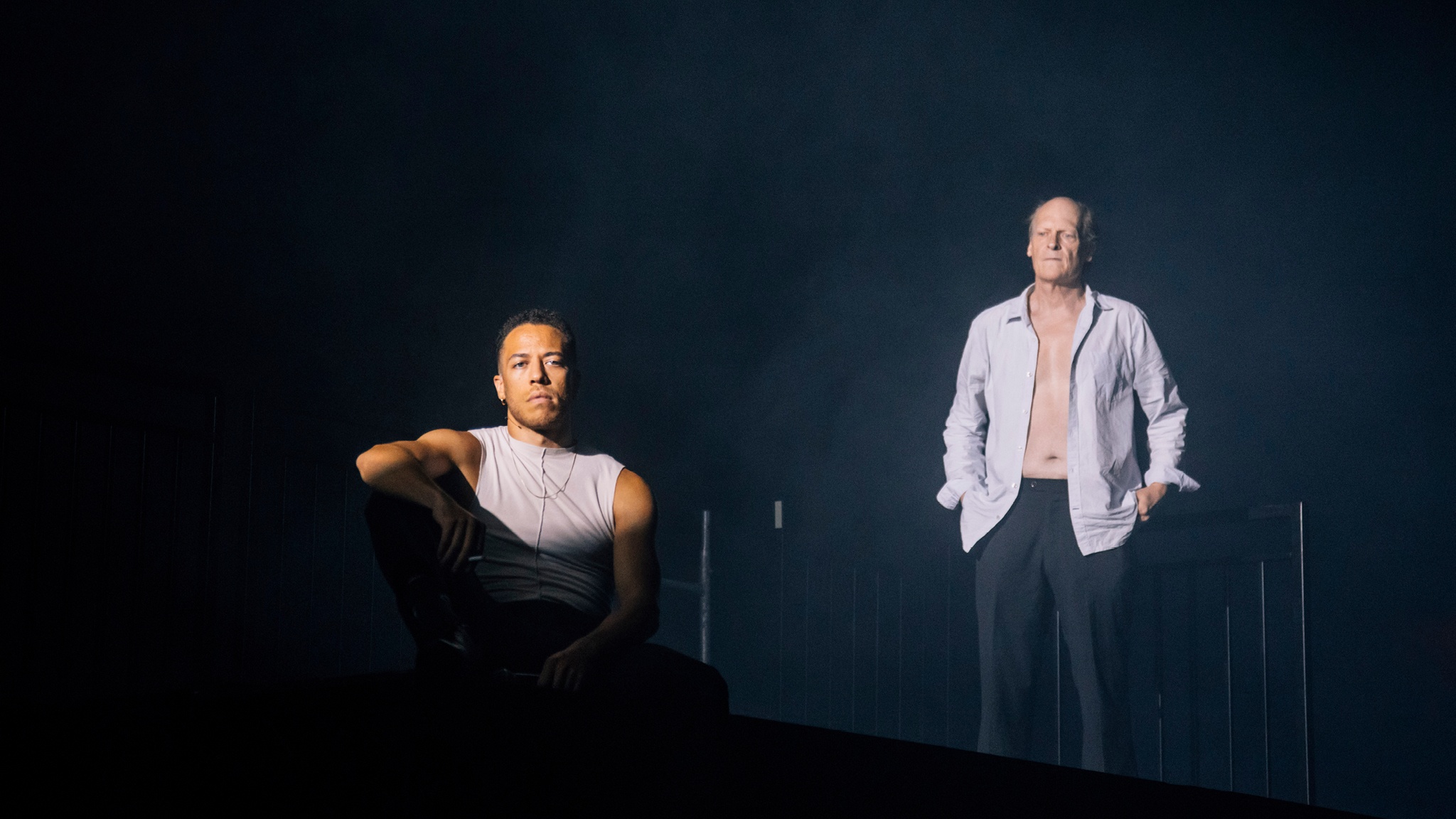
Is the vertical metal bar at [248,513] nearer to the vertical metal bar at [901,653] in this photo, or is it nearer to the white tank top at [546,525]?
the white tank top at [546,525]

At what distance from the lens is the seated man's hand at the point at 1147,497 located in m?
2.43

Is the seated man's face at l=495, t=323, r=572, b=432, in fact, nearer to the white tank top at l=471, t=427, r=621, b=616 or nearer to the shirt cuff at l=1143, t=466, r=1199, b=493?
the white tank top at l=471, t=427, r=621, b=616

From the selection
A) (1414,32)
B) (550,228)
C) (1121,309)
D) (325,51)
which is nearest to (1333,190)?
(1414,32)

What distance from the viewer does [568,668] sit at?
1.44 metres

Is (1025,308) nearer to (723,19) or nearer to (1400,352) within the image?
(1400,352)

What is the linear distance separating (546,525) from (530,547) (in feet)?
0.15

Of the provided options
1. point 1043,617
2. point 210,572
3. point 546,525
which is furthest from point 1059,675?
point 210,572

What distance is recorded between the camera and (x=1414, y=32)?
3.36m

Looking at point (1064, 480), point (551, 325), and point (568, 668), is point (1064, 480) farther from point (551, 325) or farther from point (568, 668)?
point (568, 668)

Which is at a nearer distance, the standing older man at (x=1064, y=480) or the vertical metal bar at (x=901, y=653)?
the standing older man at (x=1064, y=480)

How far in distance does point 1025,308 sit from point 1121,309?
0.25m

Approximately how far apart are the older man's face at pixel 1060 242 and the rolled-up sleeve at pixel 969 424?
0.24 meters

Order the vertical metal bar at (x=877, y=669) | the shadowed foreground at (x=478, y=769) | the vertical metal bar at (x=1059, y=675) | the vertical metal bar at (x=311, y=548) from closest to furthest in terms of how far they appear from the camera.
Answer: the shadowed foreground at (x=478, y=769) < the vertical metal bar at (x=1059, y=675) < the vertical metal bar at (x=311, y=548) < the vertical metal bar at (x=877, y=669)

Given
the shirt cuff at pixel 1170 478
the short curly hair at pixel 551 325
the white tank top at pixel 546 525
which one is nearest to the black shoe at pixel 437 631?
the white tank top at pixel 546 525
